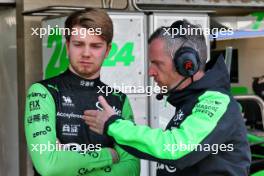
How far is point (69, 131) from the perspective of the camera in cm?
250

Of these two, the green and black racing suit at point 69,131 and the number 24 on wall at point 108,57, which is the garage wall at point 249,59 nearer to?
the number 24 on wall at point 108,57

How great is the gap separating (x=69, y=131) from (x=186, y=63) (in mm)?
761

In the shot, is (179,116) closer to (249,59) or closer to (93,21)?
(93,21)

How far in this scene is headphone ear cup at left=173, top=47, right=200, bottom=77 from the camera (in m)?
2.04

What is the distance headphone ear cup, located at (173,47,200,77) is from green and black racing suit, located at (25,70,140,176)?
1.96ft

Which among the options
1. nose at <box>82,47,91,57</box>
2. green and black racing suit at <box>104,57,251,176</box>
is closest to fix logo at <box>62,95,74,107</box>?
nose at <box>82,47,91,57</box>

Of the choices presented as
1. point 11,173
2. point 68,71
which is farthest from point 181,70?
point 11,173

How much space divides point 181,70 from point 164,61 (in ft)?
0.28

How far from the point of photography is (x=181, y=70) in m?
2.08

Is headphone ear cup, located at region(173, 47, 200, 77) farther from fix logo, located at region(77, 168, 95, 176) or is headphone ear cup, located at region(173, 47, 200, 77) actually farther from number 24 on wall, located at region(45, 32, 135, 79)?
number 24 on wall, located at region(45, 32, 135, 79)

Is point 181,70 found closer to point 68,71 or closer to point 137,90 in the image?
point 68,71

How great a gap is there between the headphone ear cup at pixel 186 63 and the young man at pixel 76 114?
1.78 ft

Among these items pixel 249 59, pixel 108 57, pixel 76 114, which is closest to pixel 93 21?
pixel 76 114

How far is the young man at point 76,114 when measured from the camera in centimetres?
241
